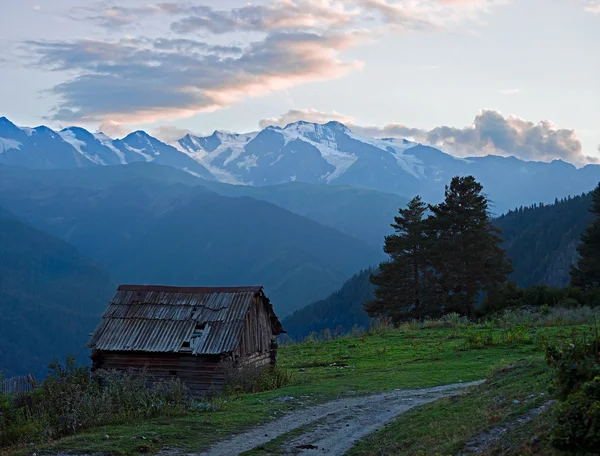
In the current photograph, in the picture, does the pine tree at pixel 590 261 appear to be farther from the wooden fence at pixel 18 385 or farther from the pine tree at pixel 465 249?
the wooden fence at pixel 18 385

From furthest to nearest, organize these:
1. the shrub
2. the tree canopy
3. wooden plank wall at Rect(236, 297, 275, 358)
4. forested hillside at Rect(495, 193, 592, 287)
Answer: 1. forested hillside at Rect(495, 193, 592, 287)
2. the tree canopy
3. wooden plank wall at Rect(236, 297, 275, 358)
4. the shrub

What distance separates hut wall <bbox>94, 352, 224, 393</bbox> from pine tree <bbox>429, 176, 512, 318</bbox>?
28.9 metres

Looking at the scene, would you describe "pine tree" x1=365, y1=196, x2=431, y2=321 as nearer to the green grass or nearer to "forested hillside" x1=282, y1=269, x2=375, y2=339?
the green grass

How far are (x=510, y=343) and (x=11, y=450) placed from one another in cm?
2079

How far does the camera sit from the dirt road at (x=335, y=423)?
14797mm

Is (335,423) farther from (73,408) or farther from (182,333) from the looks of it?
(182,333)

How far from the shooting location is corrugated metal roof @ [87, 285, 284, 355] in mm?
27016

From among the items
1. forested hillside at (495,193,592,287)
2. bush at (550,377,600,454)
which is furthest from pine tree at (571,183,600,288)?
forested hillside at (495,193,592,287)

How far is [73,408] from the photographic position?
58.7 feet

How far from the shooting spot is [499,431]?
11.7 metres

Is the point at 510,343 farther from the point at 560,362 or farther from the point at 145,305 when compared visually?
the point at 560,362

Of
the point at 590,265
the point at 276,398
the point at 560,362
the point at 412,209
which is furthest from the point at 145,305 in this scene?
the point at 590,265

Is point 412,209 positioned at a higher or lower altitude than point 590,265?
higher

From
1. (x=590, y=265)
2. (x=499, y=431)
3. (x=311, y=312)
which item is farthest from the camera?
(x=311, y=312)
